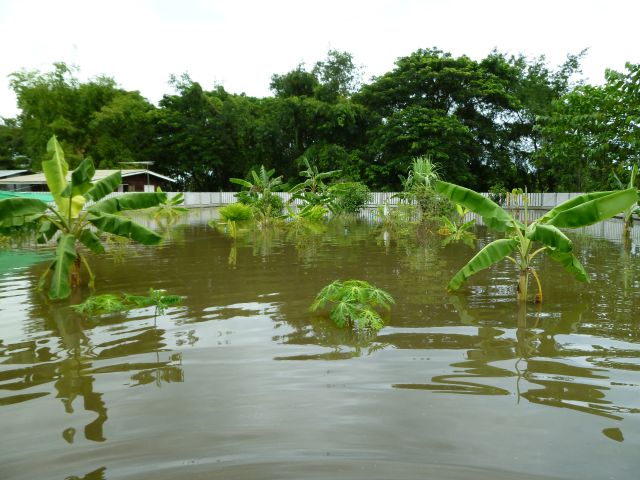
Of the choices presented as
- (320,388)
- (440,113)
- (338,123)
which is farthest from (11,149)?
(320,388)

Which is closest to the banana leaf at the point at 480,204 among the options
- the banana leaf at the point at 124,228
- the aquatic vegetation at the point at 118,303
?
the aquatic vegetation at the point at 118,303

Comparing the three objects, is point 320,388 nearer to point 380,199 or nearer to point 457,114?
point 380,199

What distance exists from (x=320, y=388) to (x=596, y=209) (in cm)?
440

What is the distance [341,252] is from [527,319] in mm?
6365

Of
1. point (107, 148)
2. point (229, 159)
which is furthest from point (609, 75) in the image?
point (107, 148)

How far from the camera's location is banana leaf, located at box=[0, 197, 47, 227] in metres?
7.05

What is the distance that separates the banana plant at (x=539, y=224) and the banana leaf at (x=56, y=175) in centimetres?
566

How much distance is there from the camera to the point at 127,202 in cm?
814

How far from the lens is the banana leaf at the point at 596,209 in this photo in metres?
6.13

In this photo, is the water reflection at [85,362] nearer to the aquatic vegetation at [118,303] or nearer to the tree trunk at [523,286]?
the aquatic vegetation at [118,303]

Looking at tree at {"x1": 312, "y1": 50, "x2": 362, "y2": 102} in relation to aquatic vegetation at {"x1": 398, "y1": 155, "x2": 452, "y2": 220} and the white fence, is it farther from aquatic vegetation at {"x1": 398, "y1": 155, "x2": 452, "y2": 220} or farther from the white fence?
aquatic vegetation at {"x1": 398, "y1": 155, "x2": 452, "y2": 220}

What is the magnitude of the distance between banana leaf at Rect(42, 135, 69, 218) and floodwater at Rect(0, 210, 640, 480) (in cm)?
145

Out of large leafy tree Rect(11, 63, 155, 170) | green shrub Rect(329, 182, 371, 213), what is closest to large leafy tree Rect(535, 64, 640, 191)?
green shrub Rect(329, 182, 371, 213)

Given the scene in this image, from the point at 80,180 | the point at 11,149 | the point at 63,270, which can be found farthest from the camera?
the point at 11,149
